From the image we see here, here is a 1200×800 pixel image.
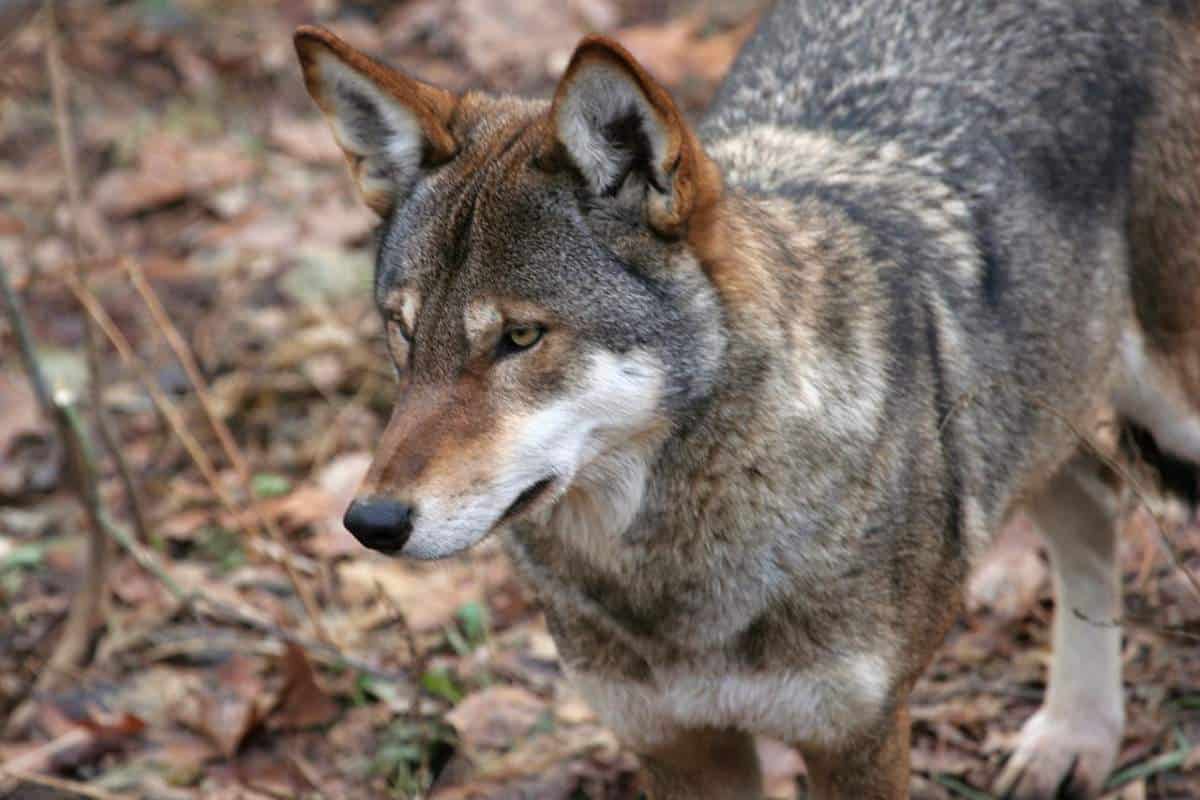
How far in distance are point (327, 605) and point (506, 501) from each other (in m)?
Result: 2.97

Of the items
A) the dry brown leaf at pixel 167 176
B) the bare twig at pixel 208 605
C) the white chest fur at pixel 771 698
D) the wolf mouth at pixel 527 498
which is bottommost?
the bare twig at pixel 208 605

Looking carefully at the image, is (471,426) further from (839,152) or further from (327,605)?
(327,605)

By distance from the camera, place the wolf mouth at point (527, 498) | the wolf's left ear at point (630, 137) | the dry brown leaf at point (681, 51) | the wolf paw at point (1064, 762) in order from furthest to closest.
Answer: the dry brown leaf at point (681, 51) → the wolf paw at point (1064, 762) → the wolf mouth at point (527, 498) → the wolf's left ear at point (630, 137)

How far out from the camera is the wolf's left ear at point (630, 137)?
3252 millimetres

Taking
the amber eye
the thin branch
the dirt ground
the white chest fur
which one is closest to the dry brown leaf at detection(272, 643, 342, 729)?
the dirt ground

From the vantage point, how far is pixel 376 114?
3.85 metres

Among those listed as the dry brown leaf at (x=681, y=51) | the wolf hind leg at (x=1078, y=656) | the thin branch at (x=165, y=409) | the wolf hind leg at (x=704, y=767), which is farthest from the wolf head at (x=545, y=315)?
the dry brown leaf at (x=681, y=51)

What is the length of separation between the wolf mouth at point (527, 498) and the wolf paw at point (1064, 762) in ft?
7.89

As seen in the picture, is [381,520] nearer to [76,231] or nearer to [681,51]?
[76,231]

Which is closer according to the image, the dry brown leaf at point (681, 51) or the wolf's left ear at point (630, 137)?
the wolf's left ear at point (630, 137)

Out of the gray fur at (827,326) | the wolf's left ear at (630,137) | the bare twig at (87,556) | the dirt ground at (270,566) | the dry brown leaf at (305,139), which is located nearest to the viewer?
the wolf's left ear at (630,137)

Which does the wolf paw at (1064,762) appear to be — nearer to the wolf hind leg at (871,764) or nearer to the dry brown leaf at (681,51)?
the wolf hind leg at (871,764)

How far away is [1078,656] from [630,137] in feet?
8.73

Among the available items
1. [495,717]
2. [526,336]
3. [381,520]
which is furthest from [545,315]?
[495,717]
